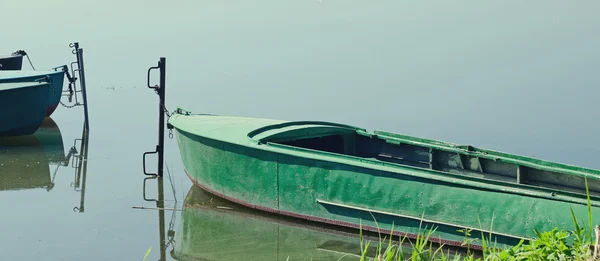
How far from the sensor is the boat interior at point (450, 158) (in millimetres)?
8539

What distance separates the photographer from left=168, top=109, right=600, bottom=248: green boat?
786 cm

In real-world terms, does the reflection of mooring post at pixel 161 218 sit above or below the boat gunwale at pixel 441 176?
below

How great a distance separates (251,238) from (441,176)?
2315mm

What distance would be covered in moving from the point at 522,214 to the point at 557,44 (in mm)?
23278

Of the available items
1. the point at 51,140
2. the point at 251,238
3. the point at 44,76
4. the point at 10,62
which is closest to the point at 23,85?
the point at 44,76

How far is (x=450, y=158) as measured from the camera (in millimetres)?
9789

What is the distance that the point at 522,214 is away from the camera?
25.5 ft

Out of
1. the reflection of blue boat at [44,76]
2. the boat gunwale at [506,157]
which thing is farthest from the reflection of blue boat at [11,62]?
the boat gunwale at [506,157]

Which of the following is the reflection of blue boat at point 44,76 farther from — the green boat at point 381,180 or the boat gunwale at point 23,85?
the green boat at point 381,180

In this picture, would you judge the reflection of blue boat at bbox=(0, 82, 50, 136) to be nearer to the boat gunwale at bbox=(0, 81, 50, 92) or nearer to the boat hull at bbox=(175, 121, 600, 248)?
the boat gunwale at bbox=(0, 81, 50, 92)

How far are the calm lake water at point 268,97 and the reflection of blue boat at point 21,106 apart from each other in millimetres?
312

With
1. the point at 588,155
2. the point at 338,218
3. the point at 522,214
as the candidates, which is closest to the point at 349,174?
the point at 338,218

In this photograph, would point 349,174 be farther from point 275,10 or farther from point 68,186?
point 275,10

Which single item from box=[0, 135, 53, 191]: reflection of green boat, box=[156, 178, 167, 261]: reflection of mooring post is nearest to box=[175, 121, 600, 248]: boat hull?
box=[156, 178, 167, 261]: reflection of mooring post
